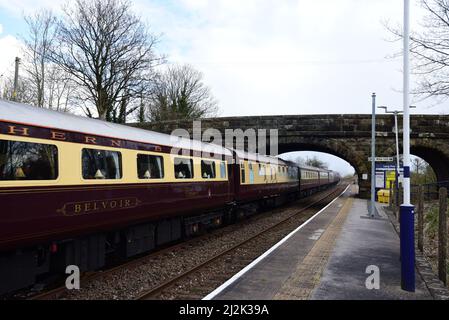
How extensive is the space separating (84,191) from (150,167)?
2.44m

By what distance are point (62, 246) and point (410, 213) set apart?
6122 mm

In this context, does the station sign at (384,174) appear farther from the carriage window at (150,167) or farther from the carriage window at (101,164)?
the carriage window at (101,164)

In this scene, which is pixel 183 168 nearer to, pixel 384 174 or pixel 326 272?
pixel 326 272

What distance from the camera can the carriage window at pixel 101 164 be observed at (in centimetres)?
723

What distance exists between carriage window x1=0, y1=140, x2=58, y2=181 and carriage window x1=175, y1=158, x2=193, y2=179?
444 cm

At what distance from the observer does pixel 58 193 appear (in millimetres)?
6453

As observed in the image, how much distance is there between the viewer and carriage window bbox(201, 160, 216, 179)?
40.9 ft

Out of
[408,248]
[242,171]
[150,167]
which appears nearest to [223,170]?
[242,171]

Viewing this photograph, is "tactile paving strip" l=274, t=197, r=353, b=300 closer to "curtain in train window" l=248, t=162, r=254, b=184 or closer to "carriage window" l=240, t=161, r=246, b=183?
"carriage window" l=240, t=161, r=246, b=183

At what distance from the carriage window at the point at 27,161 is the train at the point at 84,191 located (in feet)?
0.05

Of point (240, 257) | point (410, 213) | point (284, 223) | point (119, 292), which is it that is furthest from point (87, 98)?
point (410, 213)

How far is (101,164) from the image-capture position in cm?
763
